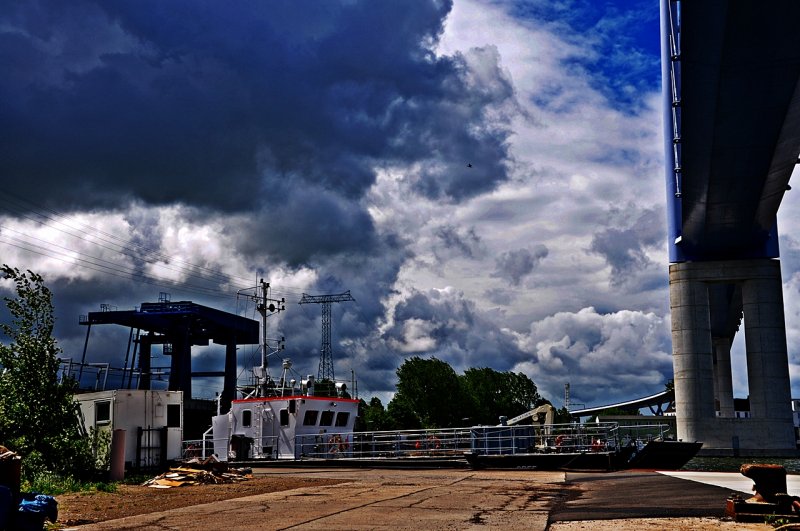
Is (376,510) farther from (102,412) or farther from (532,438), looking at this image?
(532,438)

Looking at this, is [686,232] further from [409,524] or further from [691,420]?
[409,524]

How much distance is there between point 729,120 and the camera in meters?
33.6

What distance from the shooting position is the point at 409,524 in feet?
36.5

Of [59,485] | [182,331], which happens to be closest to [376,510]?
[59,485]

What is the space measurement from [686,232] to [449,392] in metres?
44.8

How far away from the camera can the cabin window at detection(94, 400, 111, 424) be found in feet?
74.6

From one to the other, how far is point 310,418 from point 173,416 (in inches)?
324

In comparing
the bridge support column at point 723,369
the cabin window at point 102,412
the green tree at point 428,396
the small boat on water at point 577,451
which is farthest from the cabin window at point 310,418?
the green tree at point 428,396

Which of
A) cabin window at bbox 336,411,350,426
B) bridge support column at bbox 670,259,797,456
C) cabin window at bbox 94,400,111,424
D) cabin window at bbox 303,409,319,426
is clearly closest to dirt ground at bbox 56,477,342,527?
cabin window at bbox 94,400,111,424

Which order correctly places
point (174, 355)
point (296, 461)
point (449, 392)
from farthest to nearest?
point (449, 392), point (174, 355), point (296, 461)

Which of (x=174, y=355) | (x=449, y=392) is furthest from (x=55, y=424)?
(x=449, y=392)

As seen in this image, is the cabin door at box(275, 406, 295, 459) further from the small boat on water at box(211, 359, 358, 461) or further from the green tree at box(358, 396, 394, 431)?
the green tree at box(358, 396, 394, 431)

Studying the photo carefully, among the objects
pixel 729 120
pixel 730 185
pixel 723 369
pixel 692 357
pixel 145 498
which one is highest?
pixel 729 120

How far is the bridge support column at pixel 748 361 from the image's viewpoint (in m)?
45.9
